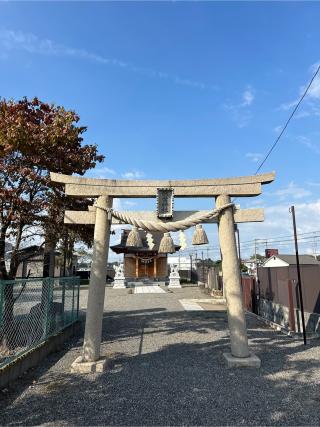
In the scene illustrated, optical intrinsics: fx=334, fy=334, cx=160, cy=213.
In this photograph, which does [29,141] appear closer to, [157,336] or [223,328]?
[157,336]

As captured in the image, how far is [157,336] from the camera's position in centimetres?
920

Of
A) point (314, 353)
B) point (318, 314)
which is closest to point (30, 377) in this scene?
point (314, 353)

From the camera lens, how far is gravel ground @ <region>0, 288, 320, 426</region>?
4.12m

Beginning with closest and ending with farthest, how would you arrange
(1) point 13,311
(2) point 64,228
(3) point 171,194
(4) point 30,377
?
1. (4) point 30,377
2. (1) point 13,311
3. (3) point 171,194
4. (2) point 64,228

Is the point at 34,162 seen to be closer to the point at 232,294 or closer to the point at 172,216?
the point at 172,216

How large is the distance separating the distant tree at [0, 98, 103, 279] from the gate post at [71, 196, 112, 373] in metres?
1.80

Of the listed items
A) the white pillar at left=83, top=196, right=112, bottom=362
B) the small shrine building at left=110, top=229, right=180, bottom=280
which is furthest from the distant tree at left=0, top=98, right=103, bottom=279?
the small shrine building at left=110, top=229, right=180, bottom=280

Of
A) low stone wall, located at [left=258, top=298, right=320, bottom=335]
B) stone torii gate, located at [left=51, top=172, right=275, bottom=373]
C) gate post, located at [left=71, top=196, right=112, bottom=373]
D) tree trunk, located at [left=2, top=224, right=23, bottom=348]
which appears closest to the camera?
tree trunk, located at [left=2, top=224, right=23, bottom=348]

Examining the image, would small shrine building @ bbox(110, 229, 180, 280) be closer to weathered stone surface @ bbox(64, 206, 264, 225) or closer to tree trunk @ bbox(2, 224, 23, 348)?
weathered stone surface @ bbox(64, 206, 264, 225)

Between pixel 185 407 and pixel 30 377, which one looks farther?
pixel 30 377

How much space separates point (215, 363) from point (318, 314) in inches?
163

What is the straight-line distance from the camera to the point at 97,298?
6559 millimetres

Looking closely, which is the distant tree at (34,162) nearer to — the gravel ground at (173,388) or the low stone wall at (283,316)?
the gravel ground at (173,388)

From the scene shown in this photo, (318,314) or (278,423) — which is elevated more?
(318,314)
